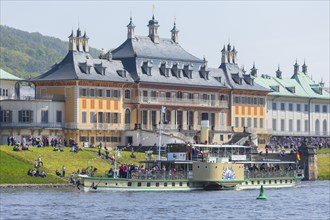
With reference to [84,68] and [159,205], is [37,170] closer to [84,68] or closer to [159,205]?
[159,205]

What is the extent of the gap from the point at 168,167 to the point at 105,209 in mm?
29190

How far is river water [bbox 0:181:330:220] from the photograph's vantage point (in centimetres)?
9556

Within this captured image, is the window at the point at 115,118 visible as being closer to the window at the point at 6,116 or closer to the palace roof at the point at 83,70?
the palace roof at the point at 83,70

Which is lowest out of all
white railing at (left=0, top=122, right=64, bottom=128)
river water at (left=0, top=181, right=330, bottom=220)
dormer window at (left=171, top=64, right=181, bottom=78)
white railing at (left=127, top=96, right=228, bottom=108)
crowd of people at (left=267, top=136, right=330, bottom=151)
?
river water at (left=0, top=181, right=330, bottom=220)

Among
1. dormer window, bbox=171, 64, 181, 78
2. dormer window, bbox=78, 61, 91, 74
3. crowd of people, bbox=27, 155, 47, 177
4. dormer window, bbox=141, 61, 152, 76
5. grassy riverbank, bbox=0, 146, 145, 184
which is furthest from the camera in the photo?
dormer window, bbox=171, 64, 181, 78

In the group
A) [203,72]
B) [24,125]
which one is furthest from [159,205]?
[203,72]

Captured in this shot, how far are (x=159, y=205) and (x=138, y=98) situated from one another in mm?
61974

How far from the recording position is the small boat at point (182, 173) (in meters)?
122

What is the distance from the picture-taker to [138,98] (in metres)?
166

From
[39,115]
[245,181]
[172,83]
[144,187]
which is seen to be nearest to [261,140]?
[172,83]

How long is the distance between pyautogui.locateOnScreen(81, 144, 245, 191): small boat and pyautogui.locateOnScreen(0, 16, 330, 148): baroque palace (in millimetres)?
23771

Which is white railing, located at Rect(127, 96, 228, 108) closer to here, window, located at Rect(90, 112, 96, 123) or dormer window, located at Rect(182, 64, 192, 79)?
dormer window, located at Rect(182, 64, 192, 79)

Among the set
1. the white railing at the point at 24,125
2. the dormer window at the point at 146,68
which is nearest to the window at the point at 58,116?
the white railing at the point at 24,125

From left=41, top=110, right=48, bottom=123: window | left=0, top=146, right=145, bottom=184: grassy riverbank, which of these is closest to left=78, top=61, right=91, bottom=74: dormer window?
left=41, top=110, right=48, bottom=123: window
